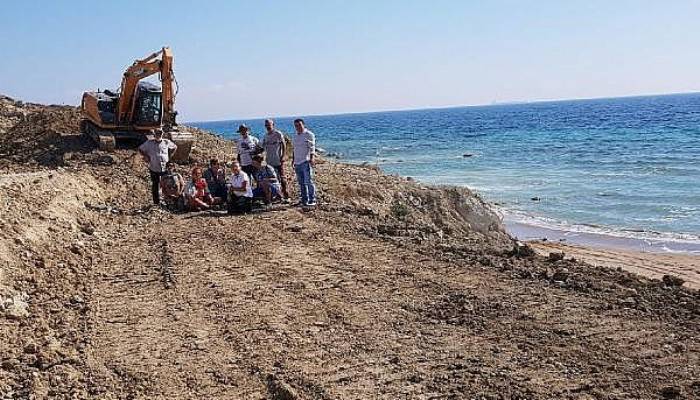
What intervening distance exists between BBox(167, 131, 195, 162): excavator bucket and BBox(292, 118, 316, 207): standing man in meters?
5.63

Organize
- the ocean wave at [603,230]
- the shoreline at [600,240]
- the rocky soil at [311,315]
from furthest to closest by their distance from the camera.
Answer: the ocean wave at [603,230] → the shoreline at [600,240] → the rocky soil at [311,315]

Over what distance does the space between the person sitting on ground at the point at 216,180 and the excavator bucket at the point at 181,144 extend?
12.7 feet

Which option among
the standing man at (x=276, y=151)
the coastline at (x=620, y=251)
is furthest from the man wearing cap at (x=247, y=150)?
the coastline at (x=620, y=251)

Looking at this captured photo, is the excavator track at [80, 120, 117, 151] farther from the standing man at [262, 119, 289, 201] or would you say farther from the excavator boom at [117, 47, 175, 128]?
the standing man at [262, 119, 289, 201]

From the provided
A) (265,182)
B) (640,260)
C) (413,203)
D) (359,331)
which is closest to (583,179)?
(640,260)

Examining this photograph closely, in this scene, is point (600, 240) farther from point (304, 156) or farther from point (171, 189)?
point (171, 189)

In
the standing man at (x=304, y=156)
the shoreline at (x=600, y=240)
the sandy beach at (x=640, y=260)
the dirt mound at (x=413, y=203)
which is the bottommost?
the shoreline at (x=600, y=240)

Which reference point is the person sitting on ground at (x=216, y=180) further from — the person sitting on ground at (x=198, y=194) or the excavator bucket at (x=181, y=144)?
the excavator bucket at (x=181, y=144)

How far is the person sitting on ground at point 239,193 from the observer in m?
12.0

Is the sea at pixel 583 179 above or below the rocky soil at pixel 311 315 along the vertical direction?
below

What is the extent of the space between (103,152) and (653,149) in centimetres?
3331

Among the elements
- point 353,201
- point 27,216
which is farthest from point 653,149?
point 27,216

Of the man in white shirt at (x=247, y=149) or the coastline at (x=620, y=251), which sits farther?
the coastline at (x=620, y=251)

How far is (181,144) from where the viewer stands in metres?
17.0
